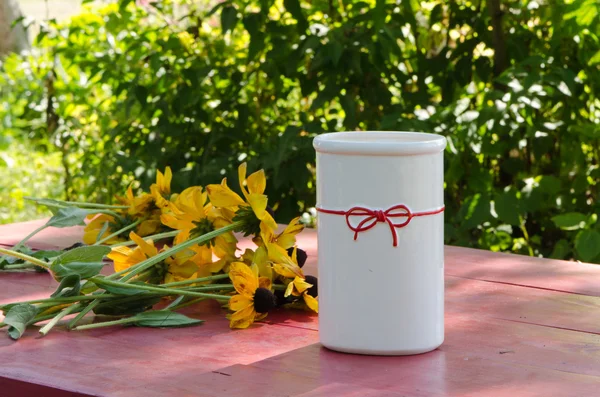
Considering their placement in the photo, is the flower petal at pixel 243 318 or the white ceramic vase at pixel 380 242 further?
the flower petal at pixel 243 318

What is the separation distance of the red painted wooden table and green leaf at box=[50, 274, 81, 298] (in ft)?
0.16

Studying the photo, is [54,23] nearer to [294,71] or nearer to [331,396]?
[294,71]

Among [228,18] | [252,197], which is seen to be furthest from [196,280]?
[228,18]

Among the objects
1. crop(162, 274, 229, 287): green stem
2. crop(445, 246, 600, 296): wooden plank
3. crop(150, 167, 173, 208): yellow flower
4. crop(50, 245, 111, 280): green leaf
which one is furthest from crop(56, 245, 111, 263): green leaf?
crop(445, 246, 600, 296): wooden plank

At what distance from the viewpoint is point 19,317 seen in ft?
3.42

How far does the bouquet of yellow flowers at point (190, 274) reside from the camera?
1.04 m

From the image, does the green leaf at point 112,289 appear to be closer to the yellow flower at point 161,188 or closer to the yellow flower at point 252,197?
the yellow flower at point 252,197

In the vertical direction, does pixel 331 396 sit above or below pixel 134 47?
below

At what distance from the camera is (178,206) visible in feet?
3.84

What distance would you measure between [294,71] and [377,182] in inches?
72.3

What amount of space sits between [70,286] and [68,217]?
0.23 m

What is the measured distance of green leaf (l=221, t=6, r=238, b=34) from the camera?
2.55 metres

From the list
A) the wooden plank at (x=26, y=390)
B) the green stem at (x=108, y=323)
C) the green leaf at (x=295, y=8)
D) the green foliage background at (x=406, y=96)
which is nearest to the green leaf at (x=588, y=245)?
the green foliage background at (x=406, y=96)

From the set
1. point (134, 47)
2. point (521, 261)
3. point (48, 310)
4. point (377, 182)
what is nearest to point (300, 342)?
point (377, 182)
